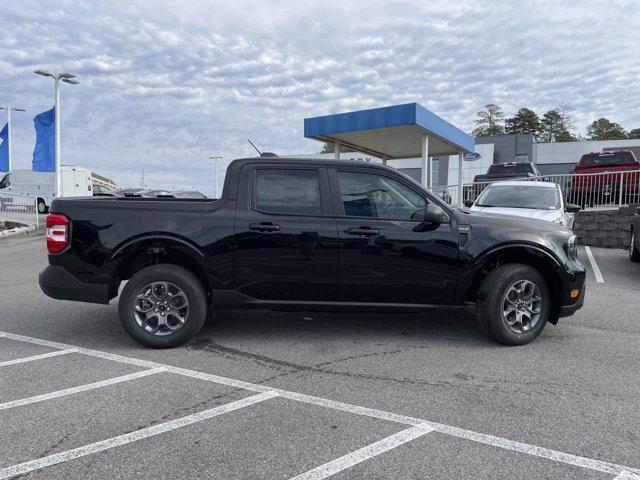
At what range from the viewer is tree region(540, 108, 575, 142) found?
77312 mm

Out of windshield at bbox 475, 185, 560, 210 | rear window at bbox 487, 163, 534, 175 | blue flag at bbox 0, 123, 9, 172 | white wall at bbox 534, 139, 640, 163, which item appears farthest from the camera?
white wall at bbox 534, 139, 640, 163

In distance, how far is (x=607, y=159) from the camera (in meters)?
16.4

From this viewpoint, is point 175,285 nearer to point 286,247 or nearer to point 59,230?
point 286,247

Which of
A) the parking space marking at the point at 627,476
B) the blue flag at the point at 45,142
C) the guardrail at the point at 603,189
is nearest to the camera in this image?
the parking space marking at the point at 627,476

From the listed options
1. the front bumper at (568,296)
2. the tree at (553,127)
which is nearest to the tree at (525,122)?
the tree at (553,127)

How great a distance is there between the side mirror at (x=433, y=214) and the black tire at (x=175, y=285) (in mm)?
2257

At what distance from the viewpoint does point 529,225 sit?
16.6ft

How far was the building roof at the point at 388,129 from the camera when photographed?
14.1 meters

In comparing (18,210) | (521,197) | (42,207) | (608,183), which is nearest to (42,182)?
(42,207)

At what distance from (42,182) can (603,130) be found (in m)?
79.6

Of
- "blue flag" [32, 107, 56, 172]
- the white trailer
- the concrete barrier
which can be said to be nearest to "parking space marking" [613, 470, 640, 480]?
the concrete barrier

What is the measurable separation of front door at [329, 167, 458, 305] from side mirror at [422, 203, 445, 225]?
0.12 metres

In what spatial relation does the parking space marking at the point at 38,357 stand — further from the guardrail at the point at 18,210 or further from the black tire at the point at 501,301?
the guardrail at the point at 18,210

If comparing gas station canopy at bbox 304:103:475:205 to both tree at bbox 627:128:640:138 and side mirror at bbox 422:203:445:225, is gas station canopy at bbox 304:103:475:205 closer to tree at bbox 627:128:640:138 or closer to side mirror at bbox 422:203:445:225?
side mirror at bbox 422:203:445:225
